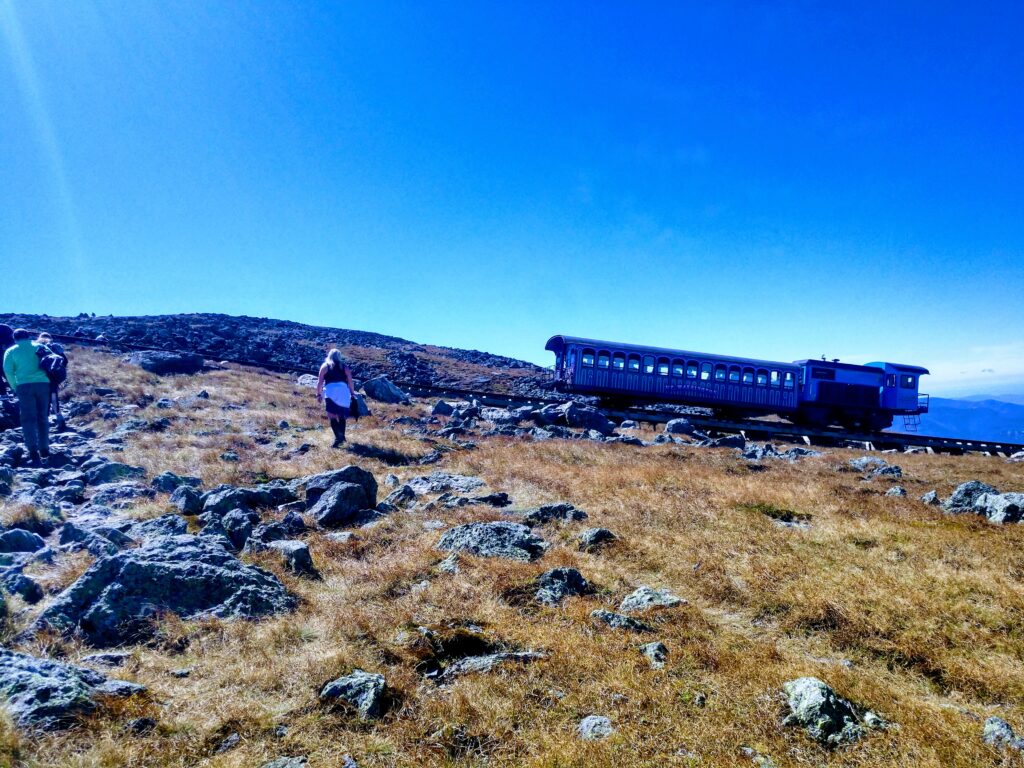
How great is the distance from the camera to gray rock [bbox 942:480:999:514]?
27.6 ft

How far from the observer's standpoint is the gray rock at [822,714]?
10.1ft

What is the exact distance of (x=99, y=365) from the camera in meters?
19.5

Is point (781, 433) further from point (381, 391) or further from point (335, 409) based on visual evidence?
point (335, 409)

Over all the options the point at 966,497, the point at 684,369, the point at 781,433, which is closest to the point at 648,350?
the point at 684,369

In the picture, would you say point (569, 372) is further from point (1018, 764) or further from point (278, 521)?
point (1018, 764)

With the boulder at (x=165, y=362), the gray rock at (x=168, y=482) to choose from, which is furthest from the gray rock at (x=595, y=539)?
the boulder at (x=165, y=362)

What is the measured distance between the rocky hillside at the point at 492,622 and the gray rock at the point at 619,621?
0.02m

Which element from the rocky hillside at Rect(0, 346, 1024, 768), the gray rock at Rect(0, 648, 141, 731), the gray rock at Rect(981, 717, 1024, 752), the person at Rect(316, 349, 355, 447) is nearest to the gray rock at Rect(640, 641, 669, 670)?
the rocky hillside at Rect(0, 346, 1024, 768)

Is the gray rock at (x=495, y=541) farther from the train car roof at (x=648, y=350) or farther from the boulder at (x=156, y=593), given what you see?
the train car roof at (x=648, y=350)

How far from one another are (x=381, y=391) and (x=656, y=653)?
17.8 metres

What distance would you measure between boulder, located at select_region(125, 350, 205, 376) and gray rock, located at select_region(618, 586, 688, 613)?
69.9 feet

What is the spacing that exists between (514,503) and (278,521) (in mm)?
3499

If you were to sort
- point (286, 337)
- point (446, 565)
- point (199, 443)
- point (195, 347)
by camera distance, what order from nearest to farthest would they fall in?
point (446, 565) < point (199, 443) < point (195, 347) < point (286, 337)

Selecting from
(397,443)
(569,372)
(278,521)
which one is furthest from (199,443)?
(569,372)
